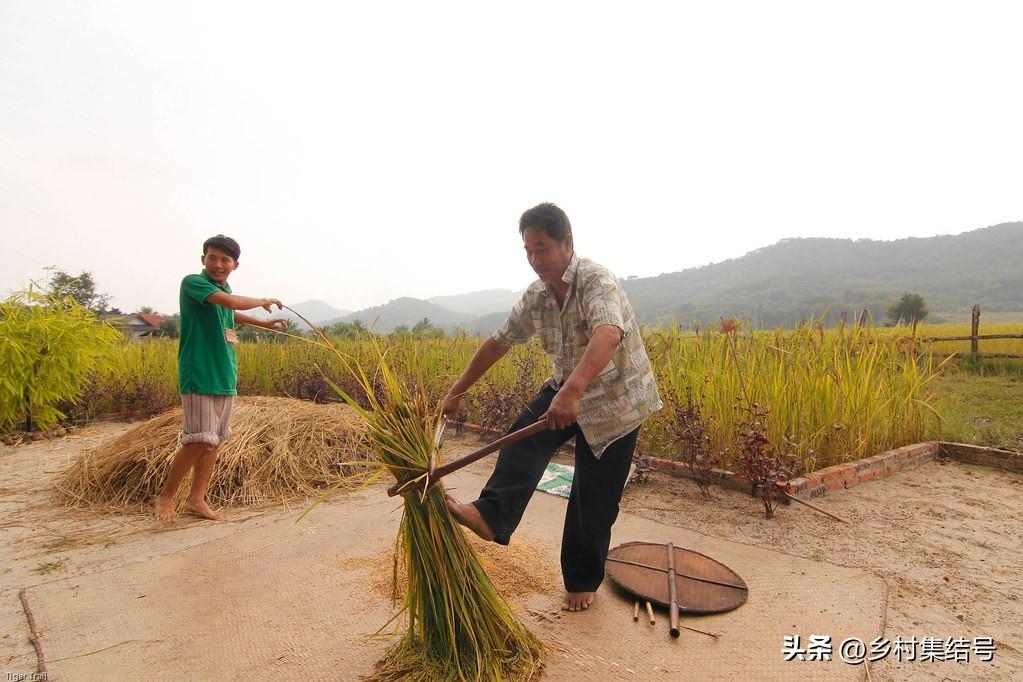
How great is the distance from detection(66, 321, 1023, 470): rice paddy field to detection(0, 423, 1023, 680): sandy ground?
0.43m

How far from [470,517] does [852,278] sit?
10501 centimetres

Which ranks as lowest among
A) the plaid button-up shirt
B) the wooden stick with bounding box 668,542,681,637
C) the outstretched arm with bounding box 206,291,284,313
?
the wooden stick with bounding box 668,542,681,637

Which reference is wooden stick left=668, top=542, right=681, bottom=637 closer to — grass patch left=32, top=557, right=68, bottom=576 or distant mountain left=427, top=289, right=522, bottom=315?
grass patch left=32, top=557, right=68, bottom=576

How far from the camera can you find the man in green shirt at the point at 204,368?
3.30 meters

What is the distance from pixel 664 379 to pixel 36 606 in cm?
380

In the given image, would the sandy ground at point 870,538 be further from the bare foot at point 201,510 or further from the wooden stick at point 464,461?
the wooden stick at point 464,461

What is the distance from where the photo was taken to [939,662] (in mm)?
1877

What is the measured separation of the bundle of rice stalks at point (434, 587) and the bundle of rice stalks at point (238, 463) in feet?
5.95

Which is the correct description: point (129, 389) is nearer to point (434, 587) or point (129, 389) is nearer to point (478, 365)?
point (478, 365)

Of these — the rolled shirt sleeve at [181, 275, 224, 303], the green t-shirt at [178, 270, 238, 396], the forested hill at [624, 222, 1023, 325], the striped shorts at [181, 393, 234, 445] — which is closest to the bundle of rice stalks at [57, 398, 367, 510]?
the striped shorts at [181, 393, 234, 445]

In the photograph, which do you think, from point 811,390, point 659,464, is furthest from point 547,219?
point 811,390

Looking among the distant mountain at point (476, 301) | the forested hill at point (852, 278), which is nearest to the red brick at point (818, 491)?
the forested hill at point (852, 278)

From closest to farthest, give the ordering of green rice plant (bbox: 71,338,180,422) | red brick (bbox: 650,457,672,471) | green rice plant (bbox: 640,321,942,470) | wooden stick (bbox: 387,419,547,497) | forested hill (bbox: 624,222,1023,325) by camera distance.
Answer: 1. wooden stick (bbox: 387,419,547,497)
2. green rice plant (bbox: 640,321,942,470)
3. red brick (bbox: 650,457,672,471)
4. green rice plant (bbox: 71,338,180,422)
5. forested hill (bbox: 624,222,1023,325)

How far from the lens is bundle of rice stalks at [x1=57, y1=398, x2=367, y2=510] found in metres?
3.84
